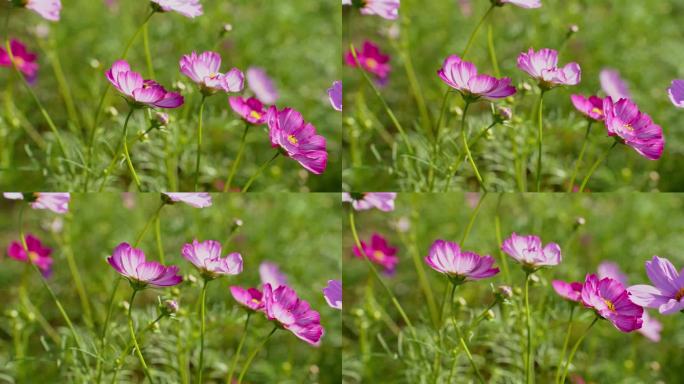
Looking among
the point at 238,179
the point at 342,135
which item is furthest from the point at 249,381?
the point at 342,135

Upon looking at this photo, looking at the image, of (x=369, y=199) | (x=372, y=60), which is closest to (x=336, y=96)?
(x=372, y=60)

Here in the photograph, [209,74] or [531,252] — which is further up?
[209,74]

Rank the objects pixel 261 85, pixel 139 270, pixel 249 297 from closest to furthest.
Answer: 1. pixel 139 270
2. pixel 249 297
3. pixel 261 85

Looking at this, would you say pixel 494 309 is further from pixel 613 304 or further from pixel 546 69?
pixel 546 69

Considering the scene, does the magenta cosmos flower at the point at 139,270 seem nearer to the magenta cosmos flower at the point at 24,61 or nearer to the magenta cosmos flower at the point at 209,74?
the magenta cosmos flower at the point at 209,74

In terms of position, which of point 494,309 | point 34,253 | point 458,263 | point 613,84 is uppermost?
point 613,84

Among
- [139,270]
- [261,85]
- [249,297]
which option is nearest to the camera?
[139,270]
